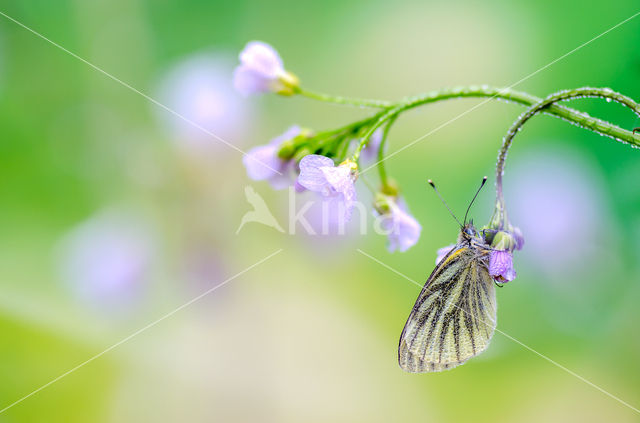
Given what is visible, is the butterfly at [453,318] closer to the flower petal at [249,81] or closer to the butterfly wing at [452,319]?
the butterfly wing at [452,319]

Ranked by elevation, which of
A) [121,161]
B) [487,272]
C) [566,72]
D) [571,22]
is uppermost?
[121,161]

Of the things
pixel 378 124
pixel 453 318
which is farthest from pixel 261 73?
pixel 453 318

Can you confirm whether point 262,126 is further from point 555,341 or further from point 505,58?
point 555,341

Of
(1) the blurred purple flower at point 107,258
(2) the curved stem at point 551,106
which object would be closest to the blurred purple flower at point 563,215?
(2) the curved stem at point 551,106

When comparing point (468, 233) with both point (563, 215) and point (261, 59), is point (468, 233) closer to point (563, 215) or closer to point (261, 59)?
point (261, 59)

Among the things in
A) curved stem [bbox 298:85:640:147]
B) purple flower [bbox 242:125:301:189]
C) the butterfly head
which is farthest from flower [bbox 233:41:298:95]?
the butterfly head

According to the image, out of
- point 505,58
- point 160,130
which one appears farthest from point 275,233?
point 505,58
